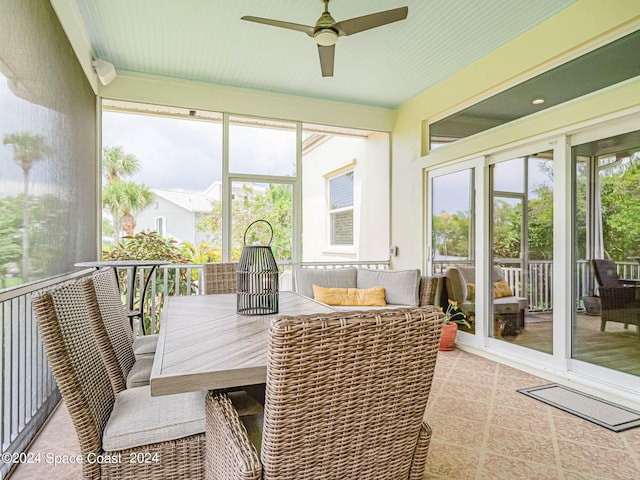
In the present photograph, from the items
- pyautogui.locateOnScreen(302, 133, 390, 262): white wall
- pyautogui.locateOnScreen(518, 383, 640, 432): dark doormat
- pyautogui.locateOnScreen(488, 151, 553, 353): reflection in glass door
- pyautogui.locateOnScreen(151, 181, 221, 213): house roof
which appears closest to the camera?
pyautogui.locateOnScreen(518, 383, 640, 432): dark doormat

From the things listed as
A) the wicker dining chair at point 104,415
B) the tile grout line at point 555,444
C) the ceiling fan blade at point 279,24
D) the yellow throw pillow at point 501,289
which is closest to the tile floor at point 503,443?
the tile grout line at point 555,444

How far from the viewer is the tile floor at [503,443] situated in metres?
1.98

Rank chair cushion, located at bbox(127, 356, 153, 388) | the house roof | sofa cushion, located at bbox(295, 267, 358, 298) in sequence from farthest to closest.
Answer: the house roof
sofa cushion, located at bbox(295, 267, 358, 298)
chair cushion, located at bbox(127, 356, 153, 388)

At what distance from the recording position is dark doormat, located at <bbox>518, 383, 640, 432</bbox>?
8.25 ft

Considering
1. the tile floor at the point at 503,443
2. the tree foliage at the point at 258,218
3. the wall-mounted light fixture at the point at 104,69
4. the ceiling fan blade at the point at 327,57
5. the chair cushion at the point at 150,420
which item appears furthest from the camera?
the tree foliage at the point at 258,218

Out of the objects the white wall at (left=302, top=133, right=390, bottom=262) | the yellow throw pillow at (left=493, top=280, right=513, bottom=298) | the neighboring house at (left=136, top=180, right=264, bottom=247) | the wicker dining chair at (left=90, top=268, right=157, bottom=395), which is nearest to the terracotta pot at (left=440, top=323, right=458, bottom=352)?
the yellow throw pillow at (left=493, top=280, right=513, bottom=298)

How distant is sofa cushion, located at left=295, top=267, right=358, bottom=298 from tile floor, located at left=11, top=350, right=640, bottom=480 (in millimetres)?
1833

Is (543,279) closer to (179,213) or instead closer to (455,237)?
(455,237)

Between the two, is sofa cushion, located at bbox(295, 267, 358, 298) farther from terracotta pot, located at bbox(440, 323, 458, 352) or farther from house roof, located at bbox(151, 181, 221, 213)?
house roof, located at bbox(151, 181, 221, 213)

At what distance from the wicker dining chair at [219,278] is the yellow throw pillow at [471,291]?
103 inches

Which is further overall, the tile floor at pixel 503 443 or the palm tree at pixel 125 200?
the palm tree at pixel 125 200

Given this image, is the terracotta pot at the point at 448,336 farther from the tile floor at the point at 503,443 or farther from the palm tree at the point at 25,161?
the palm tree at the point at 25,161

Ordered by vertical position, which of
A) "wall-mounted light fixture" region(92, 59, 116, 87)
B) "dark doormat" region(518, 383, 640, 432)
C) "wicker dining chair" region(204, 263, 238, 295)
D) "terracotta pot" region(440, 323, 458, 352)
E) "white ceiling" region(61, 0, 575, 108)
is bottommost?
"dark doormat" region(518, 383, 640, 432)

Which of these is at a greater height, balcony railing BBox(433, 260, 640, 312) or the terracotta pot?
balcony railing BBox(433, 260, 640, 312)
